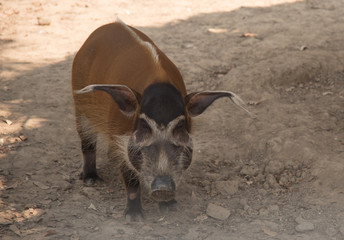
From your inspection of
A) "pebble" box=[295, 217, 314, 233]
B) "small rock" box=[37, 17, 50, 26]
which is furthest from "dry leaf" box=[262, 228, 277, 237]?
"small rock" box=[37, 17, 50, 26]

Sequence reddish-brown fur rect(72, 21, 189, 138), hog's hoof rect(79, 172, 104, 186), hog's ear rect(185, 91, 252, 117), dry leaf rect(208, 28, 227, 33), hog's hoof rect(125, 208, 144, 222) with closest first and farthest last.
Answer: hog's ear rect(185, 91, 252, 117), reddish-brown fur rect(72, 21, 189, 138), hog's hoof rect(125, 208, 144, 222), hog's hoof rect(79, 172, 104, 186), dry leaf rect(208, 28, 227, 33)

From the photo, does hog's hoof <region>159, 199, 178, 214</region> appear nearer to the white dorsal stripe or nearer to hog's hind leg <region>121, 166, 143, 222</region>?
hog's hind leg <region>121, 166, 143, 222</region>

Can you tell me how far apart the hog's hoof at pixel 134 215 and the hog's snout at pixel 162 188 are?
60 cm

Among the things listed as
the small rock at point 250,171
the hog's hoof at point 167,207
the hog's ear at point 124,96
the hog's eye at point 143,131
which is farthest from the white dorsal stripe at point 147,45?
the small rock at point 250,171

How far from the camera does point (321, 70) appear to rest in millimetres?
6754

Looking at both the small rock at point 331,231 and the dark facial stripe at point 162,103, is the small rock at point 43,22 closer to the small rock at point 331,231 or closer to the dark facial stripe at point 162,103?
the dark facial stripe at point 162,103

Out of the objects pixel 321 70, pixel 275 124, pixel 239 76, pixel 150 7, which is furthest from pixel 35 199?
pixel 150 7

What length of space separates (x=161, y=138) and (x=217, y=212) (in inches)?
40.4

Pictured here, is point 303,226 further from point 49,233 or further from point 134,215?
point 49,233

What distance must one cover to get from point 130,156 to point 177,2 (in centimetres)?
640

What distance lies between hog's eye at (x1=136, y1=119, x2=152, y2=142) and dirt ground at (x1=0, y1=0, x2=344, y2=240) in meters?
0.68

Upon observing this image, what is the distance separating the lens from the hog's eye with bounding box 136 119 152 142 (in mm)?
3965

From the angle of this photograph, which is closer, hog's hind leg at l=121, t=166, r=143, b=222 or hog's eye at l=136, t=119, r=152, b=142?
hog's eye at l=136, t=119, r=152, b=142

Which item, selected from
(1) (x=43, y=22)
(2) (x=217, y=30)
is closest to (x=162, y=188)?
(2) (x=217, y=30)
